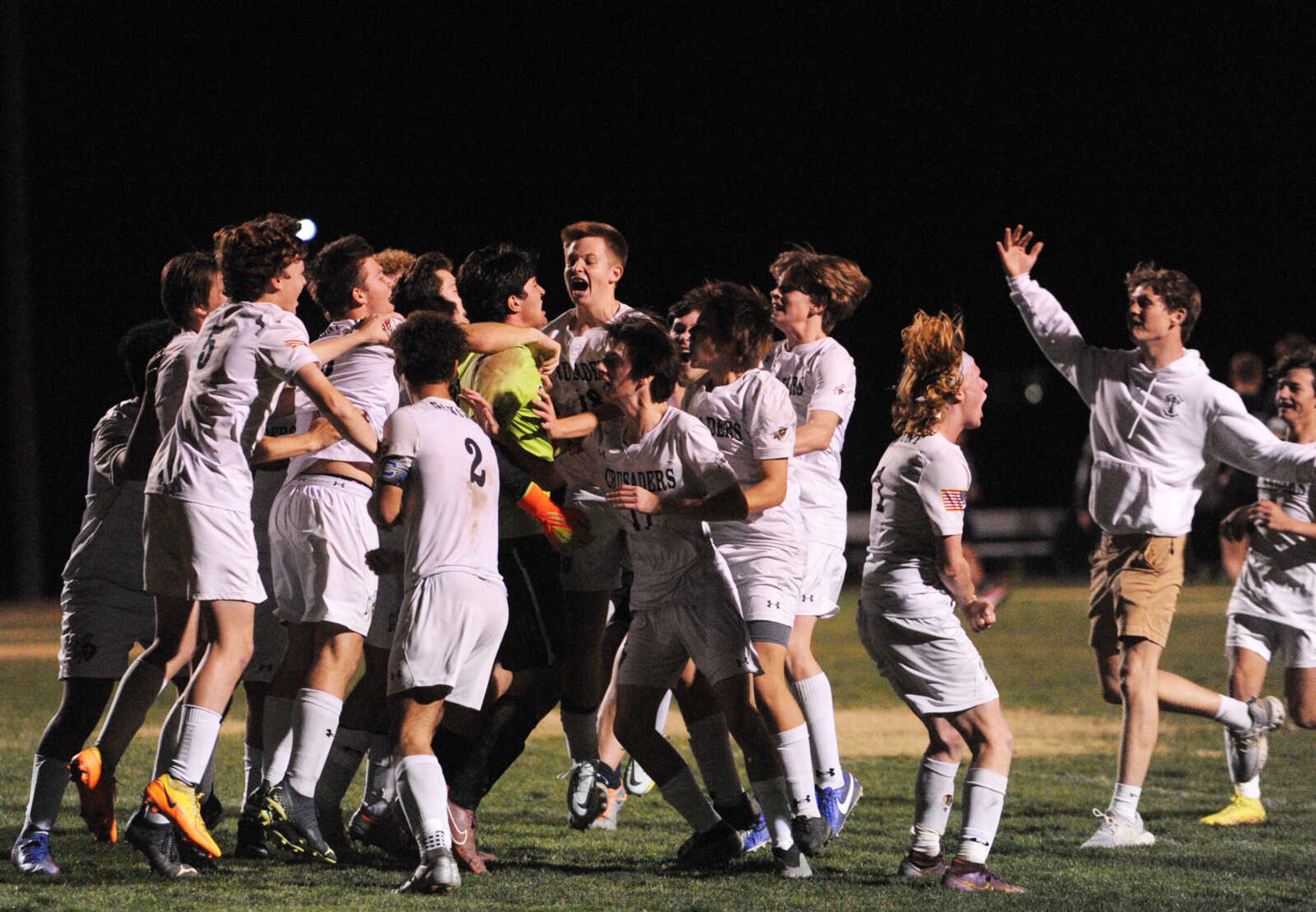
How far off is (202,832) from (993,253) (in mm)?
21490

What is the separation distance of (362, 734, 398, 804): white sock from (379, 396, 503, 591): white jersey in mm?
947

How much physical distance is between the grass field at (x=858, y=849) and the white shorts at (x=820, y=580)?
0.91m

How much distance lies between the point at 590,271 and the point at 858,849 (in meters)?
2.41

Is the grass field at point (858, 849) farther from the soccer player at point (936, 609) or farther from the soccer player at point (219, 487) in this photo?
the soccer player at point (219, 487)

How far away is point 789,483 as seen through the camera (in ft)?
18.4

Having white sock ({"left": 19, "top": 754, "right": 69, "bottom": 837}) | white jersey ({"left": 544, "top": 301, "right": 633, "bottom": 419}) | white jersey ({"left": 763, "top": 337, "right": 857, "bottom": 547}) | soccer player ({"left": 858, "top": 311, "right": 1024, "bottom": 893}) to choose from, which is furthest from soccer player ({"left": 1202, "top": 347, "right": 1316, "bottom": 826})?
white sock ({"left": 19, "top": 754, "right": 69, "bottom": 837})

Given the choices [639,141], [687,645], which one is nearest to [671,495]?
[687,645]

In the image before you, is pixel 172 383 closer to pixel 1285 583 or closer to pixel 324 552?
pixel 324 552

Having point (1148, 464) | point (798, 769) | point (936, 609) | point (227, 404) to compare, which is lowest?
point (798, 769)

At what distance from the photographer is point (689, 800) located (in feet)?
16.6

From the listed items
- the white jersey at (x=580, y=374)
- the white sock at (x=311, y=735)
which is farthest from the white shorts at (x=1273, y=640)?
the white sock at (x=311, y=735)

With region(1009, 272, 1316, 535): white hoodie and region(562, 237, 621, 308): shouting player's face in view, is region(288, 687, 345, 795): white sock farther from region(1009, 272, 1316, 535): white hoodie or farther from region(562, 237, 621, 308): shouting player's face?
region(1009, 272, 1316, 535): white hoodie

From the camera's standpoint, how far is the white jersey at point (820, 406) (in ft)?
19.9

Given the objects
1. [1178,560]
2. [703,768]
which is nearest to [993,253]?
[1178,560]
